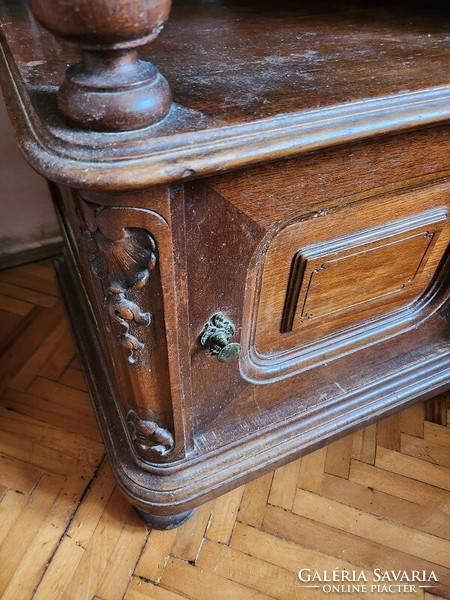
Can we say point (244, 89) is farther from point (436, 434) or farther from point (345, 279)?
point (436, 434)

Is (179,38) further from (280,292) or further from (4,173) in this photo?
(4,173)

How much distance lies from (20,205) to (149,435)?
0.77 meters

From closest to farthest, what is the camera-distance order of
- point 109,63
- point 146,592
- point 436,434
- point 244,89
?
point 109,63
point 244,89
point 146,592
point 436,434

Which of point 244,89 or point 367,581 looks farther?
point 367,581

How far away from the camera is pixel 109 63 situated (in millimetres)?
353

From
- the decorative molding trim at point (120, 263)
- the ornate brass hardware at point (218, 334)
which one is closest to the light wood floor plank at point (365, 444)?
the ornate brass hardware at point (218, 334)

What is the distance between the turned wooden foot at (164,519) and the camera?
30.2 inches

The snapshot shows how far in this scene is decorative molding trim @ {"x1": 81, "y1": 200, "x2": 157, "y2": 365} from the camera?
1.38ft

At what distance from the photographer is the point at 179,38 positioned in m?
0.58

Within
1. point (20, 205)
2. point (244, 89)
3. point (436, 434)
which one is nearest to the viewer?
point (244, 89)

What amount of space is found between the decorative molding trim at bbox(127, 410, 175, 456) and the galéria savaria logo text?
1.06 ft

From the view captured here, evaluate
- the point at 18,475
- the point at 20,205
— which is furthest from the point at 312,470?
the point at 20,205

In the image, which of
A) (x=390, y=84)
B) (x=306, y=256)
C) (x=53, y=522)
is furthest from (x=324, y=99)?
(x=53, y=522)

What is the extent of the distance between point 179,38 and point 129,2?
30cm
